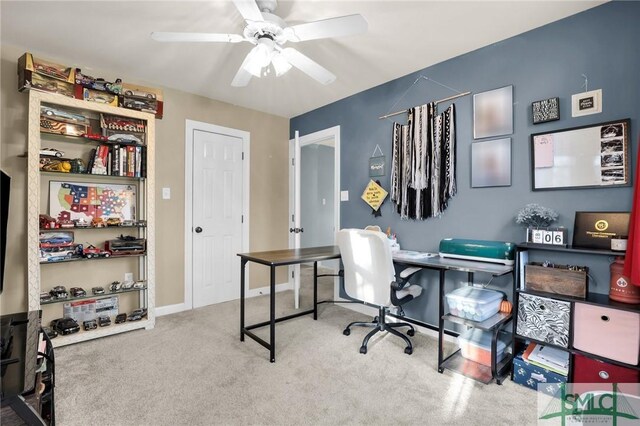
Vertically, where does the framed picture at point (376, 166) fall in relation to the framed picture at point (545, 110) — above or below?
below

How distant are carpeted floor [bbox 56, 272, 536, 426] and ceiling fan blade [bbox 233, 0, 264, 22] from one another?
2.24 metres

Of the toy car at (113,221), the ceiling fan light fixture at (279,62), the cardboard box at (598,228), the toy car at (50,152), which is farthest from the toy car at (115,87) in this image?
the cardboard box at (598,228)

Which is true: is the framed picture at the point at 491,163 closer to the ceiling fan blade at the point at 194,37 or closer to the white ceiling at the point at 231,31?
the white ceiling at the point at 231,31

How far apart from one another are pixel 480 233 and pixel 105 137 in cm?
341

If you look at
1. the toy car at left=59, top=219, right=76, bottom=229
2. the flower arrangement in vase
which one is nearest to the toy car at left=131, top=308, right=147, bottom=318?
the toy car at left=59, top=219, right=76, bottom=229

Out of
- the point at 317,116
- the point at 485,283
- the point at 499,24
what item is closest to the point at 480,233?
the point at 485,283

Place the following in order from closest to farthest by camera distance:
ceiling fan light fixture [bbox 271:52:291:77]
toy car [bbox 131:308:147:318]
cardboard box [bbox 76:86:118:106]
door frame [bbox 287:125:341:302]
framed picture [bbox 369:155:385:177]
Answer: ceiling fan light fixture [bbox 271:52:291:77], cardboard box [bbox 76:86:118:106], toy car [bbox 131:308:147:318], framed picture [bbox 369:155:385:177], door frame [bbox 287:125:341:302]

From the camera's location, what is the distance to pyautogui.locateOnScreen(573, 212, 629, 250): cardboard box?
74.5 inches

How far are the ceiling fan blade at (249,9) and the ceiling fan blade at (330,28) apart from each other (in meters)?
0.18

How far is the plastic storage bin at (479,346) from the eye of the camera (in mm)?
2295

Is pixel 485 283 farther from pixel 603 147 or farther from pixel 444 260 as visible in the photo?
pixel 603 147

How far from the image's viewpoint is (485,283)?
258cm

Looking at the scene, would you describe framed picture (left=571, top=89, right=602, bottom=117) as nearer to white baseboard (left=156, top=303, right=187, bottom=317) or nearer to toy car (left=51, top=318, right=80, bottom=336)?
white baseboard (left=156, top=303, right=187, bottom=317)

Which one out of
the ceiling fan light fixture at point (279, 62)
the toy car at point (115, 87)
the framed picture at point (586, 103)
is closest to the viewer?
the framed picture at point (586, 103)
